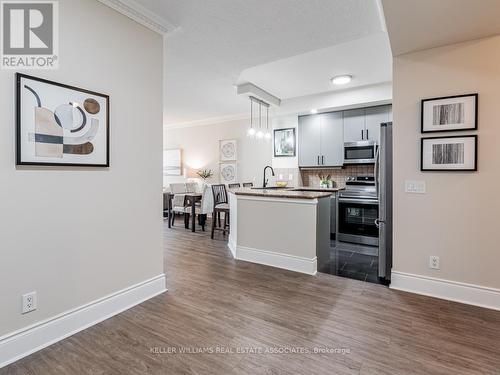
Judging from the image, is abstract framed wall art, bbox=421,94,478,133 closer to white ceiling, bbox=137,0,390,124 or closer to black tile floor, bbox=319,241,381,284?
white ceiling, bbox=137,0,390,124

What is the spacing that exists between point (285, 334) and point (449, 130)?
2265mm

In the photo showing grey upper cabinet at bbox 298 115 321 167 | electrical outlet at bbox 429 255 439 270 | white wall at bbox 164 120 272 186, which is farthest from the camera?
white wall at bbox 164 120 272 186

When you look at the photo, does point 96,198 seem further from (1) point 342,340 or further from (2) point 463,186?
(2) point 463,186

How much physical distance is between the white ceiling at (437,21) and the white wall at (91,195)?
6.68 ft

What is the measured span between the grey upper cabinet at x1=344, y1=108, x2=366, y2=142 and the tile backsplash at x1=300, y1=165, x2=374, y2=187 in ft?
1.95

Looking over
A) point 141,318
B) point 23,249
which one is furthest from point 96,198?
point 141,318

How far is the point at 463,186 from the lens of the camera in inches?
93.8

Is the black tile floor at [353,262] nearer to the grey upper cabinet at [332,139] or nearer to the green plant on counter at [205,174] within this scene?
the grey upper cabinet at [332,139]

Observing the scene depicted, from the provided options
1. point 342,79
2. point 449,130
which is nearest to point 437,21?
point 449,130

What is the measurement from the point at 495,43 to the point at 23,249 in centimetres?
388

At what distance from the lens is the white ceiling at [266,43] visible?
7.36 ft

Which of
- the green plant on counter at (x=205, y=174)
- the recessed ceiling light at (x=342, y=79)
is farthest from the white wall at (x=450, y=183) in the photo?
the green plant on counter at (x=205, y=174)

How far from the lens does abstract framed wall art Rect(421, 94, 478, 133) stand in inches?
91.3

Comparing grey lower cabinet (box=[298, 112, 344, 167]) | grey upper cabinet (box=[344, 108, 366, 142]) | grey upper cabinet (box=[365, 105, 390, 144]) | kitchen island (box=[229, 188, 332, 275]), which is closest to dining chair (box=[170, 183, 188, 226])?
kitchen island (box=[229, 188, 332, 275])
